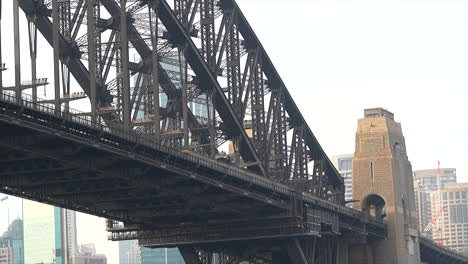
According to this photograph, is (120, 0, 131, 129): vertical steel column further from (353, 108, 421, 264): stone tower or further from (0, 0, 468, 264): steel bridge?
(353, 108, 421, 264): stone tower

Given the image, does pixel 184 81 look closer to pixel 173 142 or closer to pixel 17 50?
pixel 173 142

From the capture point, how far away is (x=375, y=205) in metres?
190

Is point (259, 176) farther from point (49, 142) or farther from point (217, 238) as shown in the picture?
point (49, 142)

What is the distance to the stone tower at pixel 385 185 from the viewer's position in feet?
604

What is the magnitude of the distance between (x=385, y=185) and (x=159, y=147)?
71387mm

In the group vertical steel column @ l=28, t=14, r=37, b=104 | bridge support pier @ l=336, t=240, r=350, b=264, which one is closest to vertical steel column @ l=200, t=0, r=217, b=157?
vertical steel column @ l=28, t=14, r=37, b=104

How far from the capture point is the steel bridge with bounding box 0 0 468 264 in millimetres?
109625

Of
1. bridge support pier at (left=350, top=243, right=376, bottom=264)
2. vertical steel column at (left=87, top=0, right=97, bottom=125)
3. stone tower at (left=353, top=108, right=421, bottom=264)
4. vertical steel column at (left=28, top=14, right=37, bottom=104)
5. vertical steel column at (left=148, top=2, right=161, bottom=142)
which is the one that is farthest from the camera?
stone tower at (left=353, top=108, right=421, bottom=264)

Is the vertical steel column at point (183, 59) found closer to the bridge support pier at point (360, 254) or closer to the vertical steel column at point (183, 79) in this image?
the vertical steel column at point (183, 79)

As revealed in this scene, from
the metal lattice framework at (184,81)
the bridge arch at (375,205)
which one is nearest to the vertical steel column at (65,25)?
the metal lattice framework at (184,81)

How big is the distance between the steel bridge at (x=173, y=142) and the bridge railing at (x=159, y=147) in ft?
0.63

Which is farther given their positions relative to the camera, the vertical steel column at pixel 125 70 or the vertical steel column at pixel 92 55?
the vertical steel column at pixel 125 70

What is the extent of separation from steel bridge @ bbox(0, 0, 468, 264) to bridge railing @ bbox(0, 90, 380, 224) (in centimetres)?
19

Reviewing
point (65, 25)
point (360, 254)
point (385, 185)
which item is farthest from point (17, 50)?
point (385, 185)
